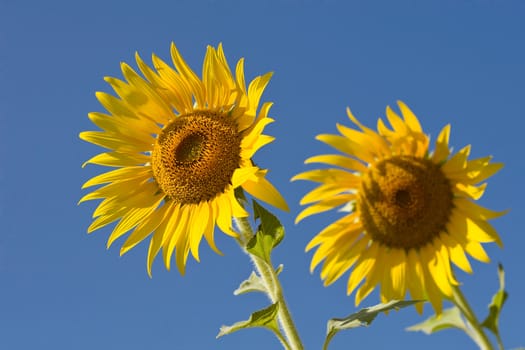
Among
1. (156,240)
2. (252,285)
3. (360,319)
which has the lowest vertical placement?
(360,319)

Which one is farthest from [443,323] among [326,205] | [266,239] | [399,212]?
[266,239]

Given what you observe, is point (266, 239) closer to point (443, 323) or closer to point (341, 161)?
point (341, 161)

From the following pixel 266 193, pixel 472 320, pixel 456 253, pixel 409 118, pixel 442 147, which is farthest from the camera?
pixel 456 253

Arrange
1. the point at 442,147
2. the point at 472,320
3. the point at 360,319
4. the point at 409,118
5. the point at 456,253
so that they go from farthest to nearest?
the point at 456,253 → the point at 442,147 → the point at 409,118 → the point at 472,320 → the point at 360,319

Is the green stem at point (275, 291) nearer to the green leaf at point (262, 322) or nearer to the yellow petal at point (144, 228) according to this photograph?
the green leaf at point (262, 322)

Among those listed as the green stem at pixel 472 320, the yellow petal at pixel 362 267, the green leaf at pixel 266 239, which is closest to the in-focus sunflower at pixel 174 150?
the green leaf at pixel 266 239

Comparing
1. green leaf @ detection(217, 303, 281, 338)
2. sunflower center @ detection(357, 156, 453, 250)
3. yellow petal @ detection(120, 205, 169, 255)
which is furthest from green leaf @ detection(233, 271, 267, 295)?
sunflower center @ detection(357, 156, 453, 250)
